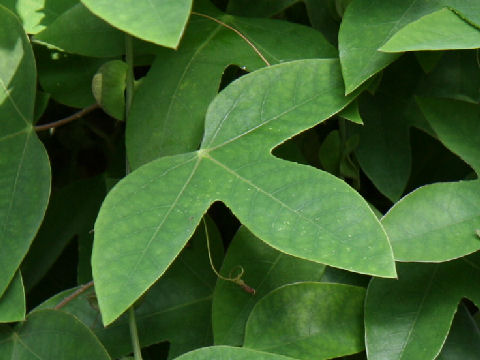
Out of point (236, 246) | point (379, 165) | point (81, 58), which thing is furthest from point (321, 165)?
point (81, 58)

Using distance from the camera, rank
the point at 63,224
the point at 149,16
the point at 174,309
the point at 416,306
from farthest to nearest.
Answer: the point at 63,224, the point at 174,309, the point at 416,306, the point at 149,16

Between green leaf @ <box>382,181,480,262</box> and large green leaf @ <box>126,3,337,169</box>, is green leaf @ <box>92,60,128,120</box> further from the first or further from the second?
green leaf @ <box>382,181,480,262</box>

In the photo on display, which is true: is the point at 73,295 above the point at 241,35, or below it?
below

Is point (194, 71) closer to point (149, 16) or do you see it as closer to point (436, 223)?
point (149, 16)

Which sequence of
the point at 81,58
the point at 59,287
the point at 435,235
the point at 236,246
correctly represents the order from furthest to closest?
the point at 59,287
the point at 81,58
the point at 236,246
the point at 435,235

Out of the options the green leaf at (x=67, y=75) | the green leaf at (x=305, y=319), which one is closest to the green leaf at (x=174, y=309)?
the green leaf at (x=305, y=319)

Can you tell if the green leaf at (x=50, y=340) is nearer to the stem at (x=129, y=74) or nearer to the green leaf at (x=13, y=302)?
the green leaf at (x=13, y=302)

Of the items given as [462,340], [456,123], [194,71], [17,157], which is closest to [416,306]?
[462,340]

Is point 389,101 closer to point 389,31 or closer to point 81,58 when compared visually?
point 389,31
